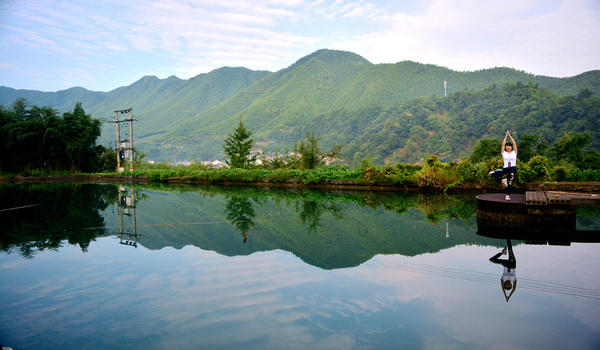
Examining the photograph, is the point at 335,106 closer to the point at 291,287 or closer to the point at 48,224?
the point at 48,224

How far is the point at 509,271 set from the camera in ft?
13.4

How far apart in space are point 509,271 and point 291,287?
2341 mm

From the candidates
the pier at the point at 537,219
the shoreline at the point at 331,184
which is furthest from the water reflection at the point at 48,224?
the shoreline at the point at 331,184

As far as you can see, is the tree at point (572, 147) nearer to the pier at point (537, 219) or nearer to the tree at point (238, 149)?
the pier at point (537, 219)

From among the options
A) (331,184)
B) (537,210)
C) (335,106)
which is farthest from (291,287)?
(335,106)

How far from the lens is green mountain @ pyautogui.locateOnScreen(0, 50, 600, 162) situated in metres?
48.4

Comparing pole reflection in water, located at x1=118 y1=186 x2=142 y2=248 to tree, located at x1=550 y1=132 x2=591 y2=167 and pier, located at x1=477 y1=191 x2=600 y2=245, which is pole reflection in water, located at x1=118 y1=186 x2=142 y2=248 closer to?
pier, located at x1=477 y1=191 x2=600 y2=245

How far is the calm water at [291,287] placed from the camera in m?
2.68

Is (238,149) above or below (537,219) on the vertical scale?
above

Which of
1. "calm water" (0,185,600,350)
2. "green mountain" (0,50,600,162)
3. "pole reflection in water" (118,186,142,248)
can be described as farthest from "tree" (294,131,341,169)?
"green mountain" (0,50,600,162)

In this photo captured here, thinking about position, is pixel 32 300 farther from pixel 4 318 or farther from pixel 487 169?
pixel 487 169

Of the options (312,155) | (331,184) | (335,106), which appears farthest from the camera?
(335,106)

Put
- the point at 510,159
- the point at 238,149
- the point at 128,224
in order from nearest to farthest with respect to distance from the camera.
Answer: the point at 510,159 → the point at 128,224 → the point at 238,149

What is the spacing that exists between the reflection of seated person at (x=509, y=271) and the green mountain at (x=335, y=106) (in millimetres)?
32426
